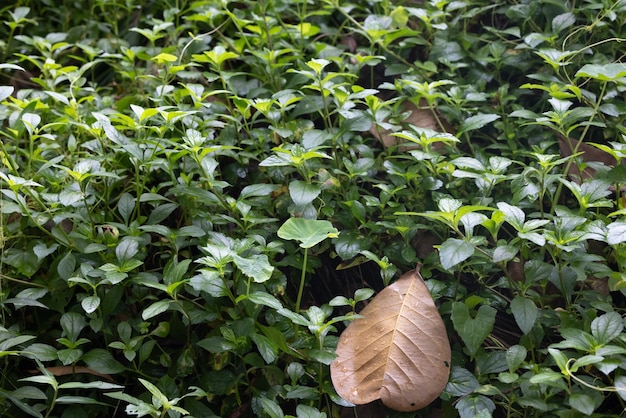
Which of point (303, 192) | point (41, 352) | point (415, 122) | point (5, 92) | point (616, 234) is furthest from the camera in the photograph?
point (415, 122)

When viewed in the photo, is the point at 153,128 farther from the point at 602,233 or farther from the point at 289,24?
the point at 602,233

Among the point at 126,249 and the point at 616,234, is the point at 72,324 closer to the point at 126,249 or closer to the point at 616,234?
the point at 126,249

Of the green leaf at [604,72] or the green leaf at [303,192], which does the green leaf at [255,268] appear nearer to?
the green leaf at [303,192]

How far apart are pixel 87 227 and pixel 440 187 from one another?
0.92 m

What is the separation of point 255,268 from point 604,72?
3.51 ft

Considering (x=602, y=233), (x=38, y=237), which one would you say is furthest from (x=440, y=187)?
(x=38, y=237)

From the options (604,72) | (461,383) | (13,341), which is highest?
(604,72)

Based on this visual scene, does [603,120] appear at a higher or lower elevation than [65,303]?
higher

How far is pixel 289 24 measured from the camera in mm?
2348

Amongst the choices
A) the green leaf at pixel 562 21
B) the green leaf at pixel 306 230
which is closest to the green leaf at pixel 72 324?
the green leaf at pixel 306 230

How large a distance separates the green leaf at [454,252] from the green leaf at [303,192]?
13.5 inches

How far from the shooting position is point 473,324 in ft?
4.83

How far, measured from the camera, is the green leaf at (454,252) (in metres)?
1.38

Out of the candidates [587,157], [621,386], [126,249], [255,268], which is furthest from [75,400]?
[587,157]
